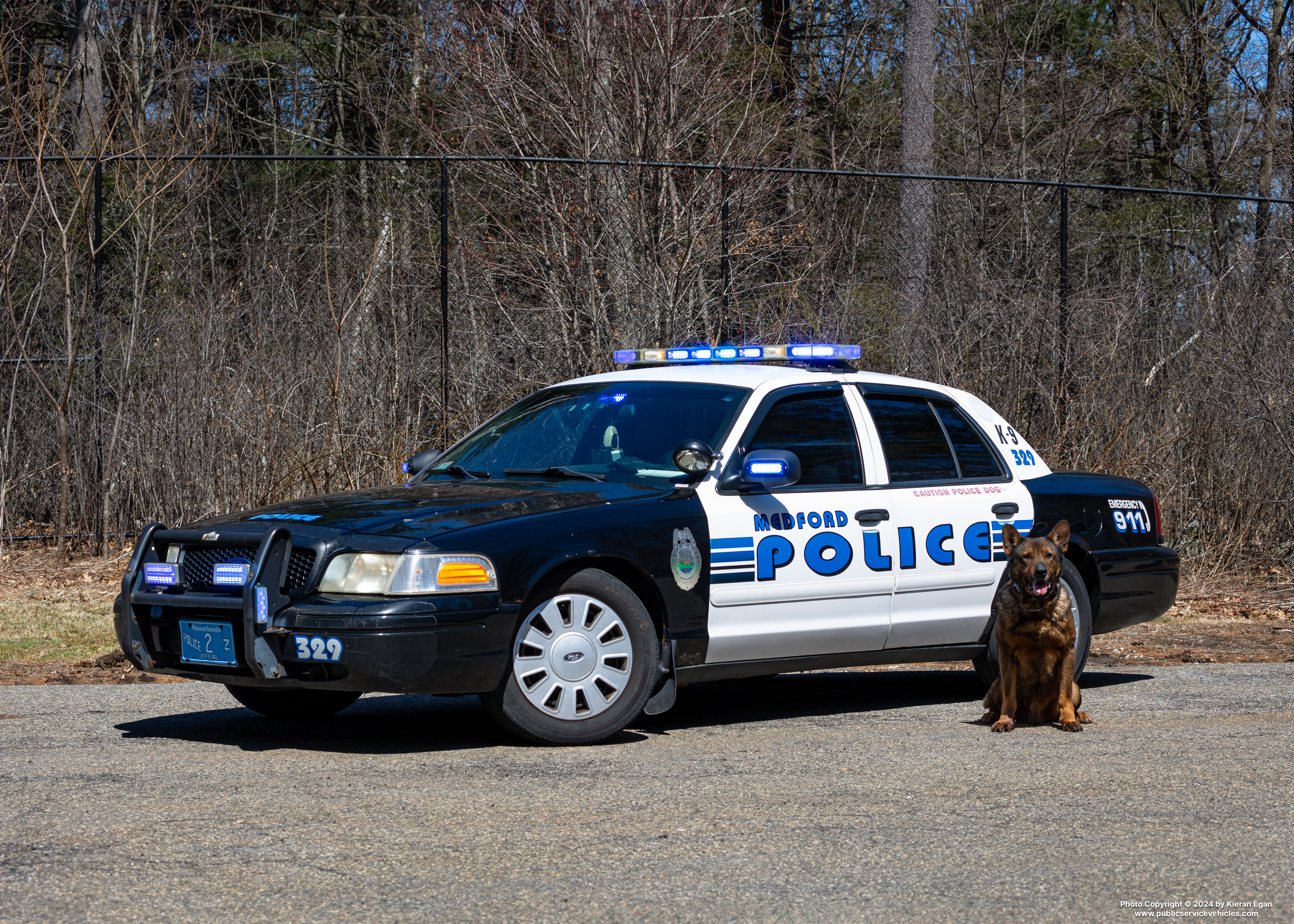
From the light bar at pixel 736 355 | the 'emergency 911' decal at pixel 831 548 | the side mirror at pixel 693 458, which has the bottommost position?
the 'emergency 911' decal at pixel 831 548

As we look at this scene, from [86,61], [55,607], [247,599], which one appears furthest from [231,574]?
[86,61]

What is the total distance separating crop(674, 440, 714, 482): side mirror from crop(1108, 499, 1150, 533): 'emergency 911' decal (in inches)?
104

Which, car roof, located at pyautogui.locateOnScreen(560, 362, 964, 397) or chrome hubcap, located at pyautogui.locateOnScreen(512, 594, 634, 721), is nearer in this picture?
chrome hubcap, located at pyautogui.locateOnScreen(512, 594, 634, 721)

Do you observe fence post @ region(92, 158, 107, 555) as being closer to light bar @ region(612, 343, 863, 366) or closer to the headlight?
light bar @ region(612, 343, 863, 366)

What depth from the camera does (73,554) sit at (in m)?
12.9

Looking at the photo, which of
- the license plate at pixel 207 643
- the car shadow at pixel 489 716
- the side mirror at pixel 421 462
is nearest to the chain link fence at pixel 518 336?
the side mirror at pixel 421 462

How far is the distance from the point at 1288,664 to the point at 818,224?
7.60 metres

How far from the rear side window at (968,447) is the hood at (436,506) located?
1843 mm

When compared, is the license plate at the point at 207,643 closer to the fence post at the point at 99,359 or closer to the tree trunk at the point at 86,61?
the fence post at the point at 99,359

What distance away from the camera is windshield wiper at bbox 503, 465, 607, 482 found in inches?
277

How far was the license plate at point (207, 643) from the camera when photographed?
6.06 metres

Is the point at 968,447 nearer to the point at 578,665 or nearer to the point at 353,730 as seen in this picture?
the point at 578,665

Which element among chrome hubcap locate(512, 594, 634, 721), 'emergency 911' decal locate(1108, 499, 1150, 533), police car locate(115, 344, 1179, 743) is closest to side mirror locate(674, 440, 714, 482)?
police car locate(115, 344, 1179, 743)

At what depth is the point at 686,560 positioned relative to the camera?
6.65 metres
